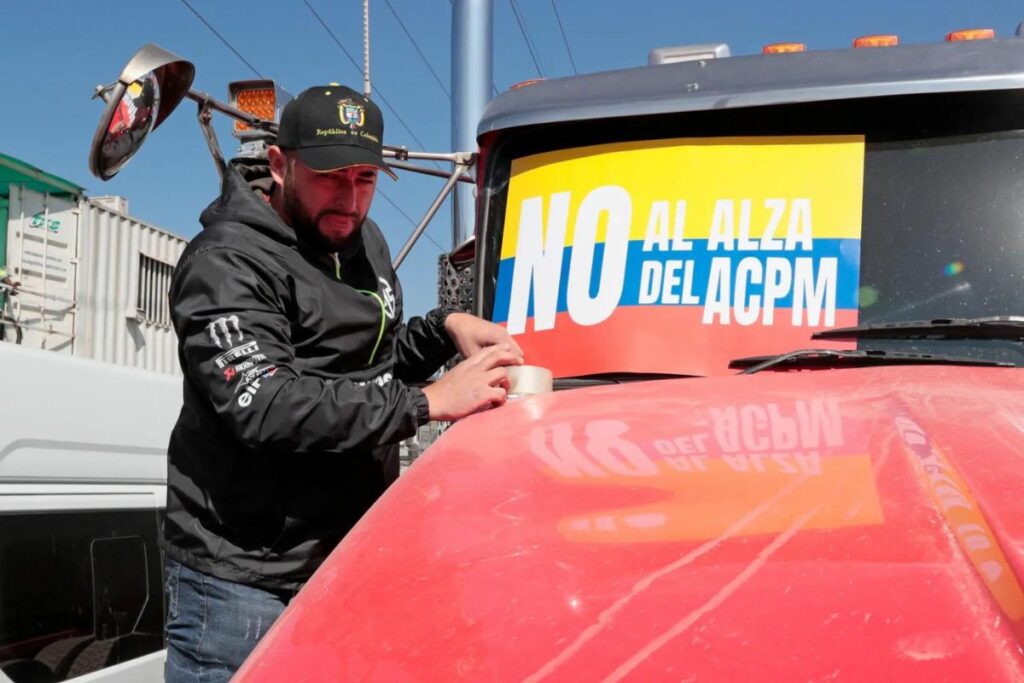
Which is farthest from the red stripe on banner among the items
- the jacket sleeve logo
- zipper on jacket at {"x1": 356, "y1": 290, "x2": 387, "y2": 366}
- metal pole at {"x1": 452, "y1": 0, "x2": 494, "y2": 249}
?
metal pole at {"x1": 452, "y1": 0, "x2": 494, "y2": 249}

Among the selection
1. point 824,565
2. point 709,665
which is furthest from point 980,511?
point 709,665

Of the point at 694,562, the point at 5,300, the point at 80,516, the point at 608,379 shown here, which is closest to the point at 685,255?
the point at 608,379

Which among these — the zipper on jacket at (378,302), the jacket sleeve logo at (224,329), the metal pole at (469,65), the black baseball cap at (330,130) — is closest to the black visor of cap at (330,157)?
the black baseball cap at (330,130)

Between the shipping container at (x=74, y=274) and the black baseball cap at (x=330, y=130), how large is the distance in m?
9.52

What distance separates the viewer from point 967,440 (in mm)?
1379

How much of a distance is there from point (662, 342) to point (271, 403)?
91 cm

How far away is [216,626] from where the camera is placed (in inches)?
81.4

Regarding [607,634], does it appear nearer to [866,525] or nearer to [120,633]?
[866,525]

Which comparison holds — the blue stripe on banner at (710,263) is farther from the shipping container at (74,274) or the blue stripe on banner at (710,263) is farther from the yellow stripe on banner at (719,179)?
the shipping container at (74,274)

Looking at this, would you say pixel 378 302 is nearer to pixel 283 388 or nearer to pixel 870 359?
pixel 283 388

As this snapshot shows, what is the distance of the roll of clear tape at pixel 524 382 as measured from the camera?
200 centimetres

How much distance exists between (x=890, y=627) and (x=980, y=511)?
0.30 m

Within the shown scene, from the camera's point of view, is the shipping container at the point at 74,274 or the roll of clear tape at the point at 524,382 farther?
the shipping container at the point at 74,274

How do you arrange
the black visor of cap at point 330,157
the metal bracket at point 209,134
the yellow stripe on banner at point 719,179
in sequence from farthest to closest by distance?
the metal bracket at point 209,134
the yellow stripe on banner at point 719,179
the black visor of cap at point 330,157
